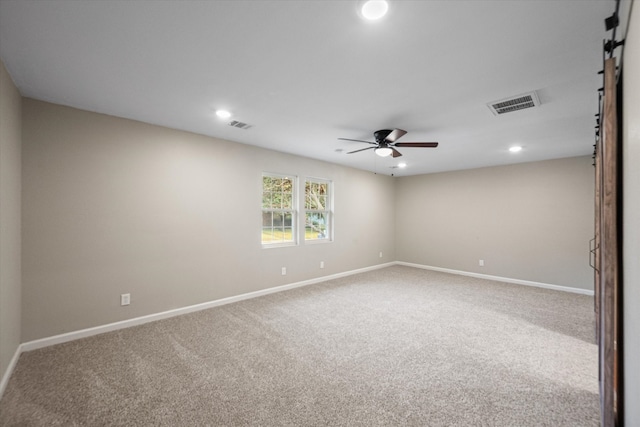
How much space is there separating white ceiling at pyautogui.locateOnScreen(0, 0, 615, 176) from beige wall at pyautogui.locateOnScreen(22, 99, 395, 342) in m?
0.44

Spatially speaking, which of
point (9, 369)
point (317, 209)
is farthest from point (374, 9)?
point (317, 209)

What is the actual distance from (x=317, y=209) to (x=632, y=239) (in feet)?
15.7

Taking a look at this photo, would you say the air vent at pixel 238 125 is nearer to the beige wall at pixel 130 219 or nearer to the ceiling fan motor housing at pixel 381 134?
the beige wall at pixel 130 219

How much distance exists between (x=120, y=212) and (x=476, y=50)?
3.92m

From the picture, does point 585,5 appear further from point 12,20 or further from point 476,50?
point 12,20

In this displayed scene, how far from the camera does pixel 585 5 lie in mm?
1488

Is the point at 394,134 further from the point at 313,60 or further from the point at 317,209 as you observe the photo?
the point at 317,209

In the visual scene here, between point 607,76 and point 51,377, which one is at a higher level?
point 607,76

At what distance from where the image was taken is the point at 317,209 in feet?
18.7

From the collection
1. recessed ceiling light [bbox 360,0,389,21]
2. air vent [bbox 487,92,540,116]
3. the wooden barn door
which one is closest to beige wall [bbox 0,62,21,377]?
recessed ceiling light [bbox 360,0,389,21]

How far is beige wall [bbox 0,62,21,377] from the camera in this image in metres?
2.15

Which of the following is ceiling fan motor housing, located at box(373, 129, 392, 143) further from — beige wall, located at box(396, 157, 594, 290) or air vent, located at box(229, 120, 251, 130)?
beige wall, located at box(396, 157, 594, 290)

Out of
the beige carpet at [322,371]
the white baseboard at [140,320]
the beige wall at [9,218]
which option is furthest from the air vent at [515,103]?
the beige wall at [9,218]

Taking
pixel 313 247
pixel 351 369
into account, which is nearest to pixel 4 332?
pixel 351 369
